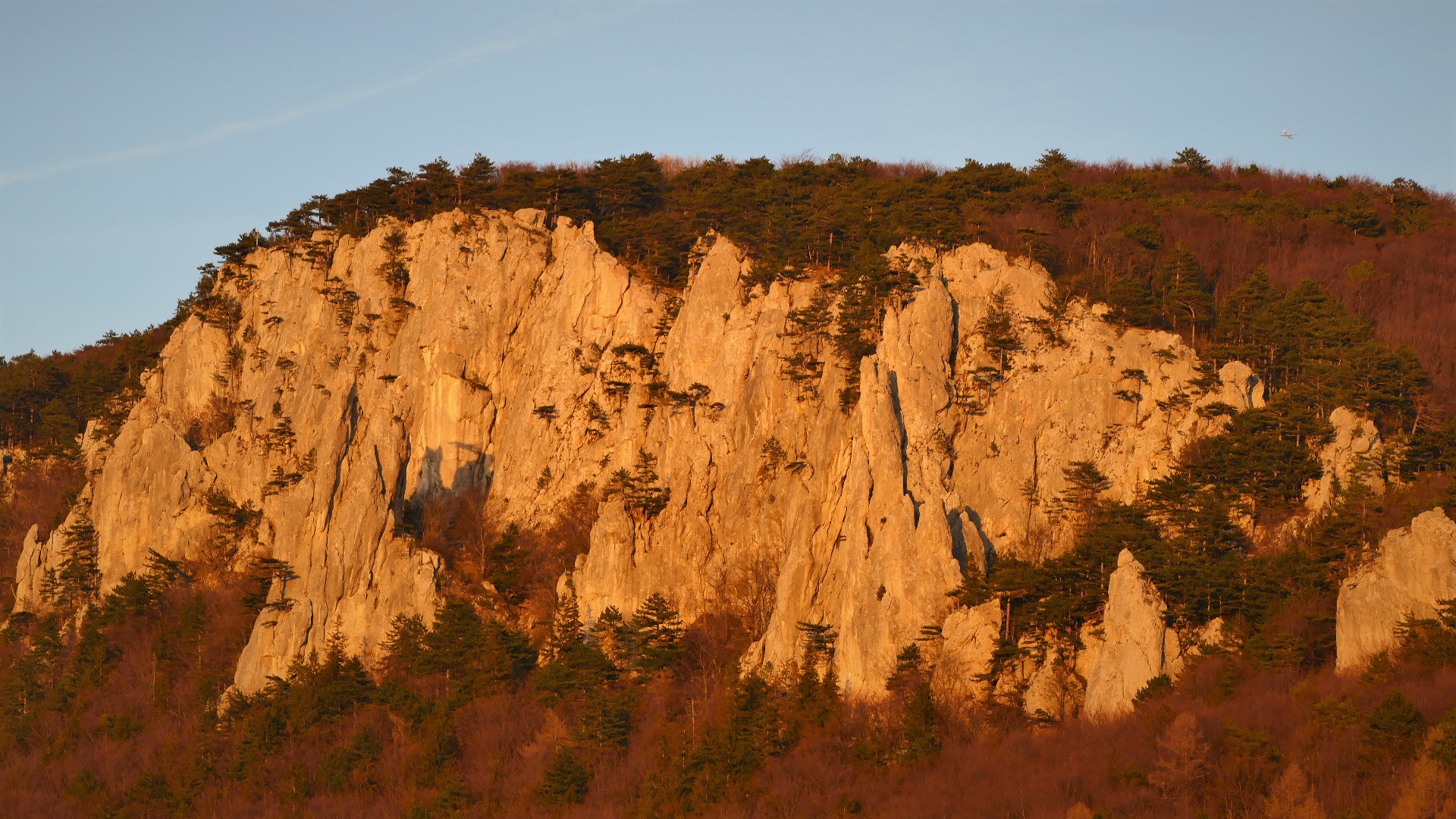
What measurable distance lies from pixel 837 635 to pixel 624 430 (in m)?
13.9

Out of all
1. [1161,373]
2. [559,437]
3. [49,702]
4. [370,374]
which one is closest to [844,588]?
[1161,373]

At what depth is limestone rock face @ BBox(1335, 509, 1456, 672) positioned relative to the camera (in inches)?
1415

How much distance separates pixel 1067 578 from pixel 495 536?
22741 millimetres

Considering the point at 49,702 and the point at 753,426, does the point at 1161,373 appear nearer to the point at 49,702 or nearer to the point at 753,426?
the point at 753,426

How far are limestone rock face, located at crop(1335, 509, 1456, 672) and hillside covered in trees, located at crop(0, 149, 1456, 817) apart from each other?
70 cm

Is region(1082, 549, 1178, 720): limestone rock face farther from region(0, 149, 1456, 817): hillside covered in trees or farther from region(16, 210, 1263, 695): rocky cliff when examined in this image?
region(16, 210, 1263, 695): rocky cliff

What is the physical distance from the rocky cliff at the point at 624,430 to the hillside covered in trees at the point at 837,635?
85 cm

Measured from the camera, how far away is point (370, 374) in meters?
60.1

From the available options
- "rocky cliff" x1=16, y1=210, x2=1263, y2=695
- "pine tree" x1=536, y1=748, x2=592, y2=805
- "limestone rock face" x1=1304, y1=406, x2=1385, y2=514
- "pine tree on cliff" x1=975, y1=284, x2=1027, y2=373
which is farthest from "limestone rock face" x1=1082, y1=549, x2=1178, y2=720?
"pine tree" x1=536, y1=748, x2=592, y2=805

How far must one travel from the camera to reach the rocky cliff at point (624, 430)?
44.1 m

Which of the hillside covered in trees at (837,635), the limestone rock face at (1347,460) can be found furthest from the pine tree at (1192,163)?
the limestone rock face at (1347,460)

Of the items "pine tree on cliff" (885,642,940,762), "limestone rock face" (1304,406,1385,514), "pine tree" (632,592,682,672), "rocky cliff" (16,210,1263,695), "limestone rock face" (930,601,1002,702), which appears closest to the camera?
"pine tree on cliff" (885,642,940,762)

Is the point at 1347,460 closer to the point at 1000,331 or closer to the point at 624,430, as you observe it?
the point at 1000,331

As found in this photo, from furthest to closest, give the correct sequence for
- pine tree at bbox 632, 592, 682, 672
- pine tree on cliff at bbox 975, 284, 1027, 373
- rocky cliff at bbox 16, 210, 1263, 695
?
1. pine tree on cliff at bbox 975, 284, 1027, 373
2. pine tree at bbox 632, 592, 682, 672
3. rocky cliff at bbox 16, 210, 1263, 695
